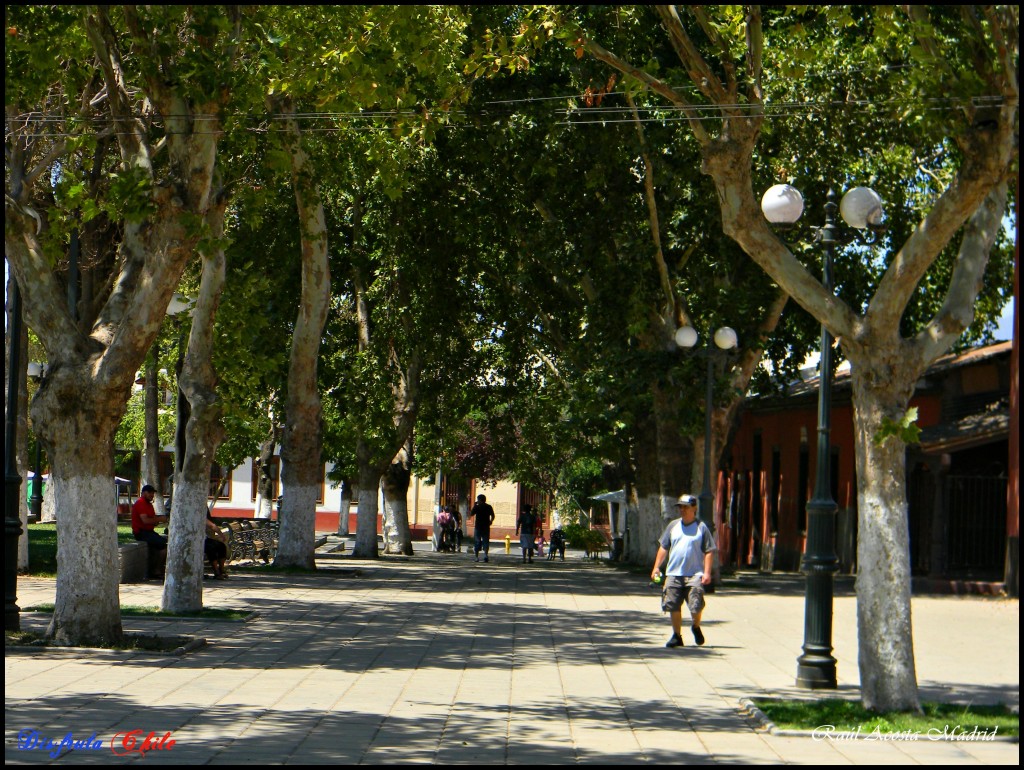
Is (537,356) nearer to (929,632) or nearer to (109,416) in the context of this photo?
(929,632)

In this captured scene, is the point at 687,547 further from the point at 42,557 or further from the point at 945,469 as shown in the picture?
the point at 42,557

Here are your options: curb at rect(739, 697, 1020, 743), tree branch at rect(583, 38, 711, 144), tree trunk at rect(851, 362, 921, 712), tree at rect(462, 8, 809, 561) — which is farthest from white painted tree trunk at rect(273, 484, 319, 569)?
curb at rect(739, 697, 1020, 743)

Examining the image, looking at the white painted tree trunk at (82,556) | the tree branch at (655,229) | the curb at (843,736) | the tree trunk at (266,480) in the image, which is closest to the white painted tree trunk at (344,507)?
the tree trunk at (266,480)

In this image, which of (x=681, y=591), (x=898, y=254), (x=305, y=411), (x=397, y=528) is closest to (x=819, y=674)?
(x=681, y=591)

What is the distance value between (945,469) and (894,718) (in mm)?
15696

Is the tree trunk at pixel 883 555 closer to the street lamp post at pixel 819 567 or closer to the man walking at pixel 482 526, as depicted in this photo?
the street lamp post at pixel 819 567

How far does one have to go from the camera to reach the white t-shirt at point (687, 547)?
14.1 metres

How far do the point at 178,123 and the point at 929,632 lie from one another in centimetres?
1091

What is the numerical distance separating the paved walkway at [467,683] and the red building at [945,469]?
3.87 m

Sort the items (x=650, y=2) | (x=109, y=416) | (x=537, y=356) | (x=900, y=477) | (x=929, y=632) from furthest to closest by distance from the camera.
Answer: (x=537, y=356)
(x=929, y=632)
(x=109, y=416)
(x=650, y=2)
(x=900, y=477)

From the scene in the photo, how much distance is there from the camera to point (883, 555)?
9.84 m

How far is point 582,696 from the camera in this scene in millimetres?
10883

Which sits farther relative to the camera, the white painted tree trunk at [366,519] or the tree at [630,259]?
the white painted tree trunk at [366,519]

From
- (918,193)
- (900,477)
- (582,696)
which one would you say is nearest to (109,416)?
(582,696)
